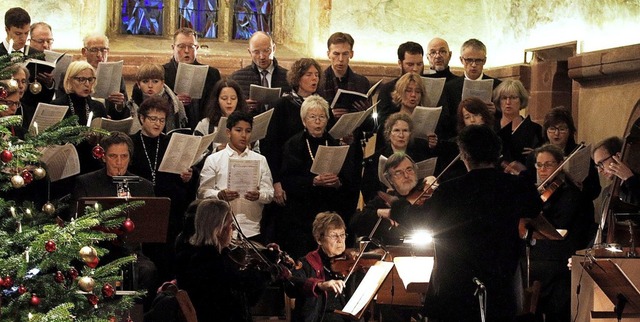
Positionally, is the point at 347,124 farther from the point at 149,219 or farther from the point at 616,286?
the point at 616,286

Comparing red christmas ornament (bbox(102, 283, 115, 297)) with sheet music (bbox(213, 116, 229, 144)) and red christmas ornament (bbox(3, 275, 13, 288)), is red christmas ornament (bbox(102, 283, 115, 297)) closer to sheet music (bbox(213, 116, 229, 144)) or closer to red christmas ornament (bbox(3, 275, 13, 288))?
red christmas ornament (bbox(3, 275, 13, 288))

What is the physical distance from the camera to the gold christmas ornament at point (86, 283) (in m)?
5.61

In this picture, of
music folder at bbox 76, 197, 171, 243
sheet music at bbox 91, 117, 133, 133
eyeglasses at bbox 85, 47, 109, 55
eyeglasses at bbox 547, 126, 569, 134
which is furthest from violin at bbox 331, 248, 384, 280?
eyeglasses at bbox 85, 47, 109, 55

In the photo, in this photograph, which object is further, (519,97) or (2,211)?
(519,97)

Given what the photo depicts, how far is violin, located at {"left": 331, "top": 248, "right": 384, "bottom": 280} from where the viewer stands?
7441 millimetres

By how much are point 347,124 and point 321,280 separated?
6.18 ft

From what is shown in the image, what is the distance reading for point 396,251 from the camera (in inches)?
288

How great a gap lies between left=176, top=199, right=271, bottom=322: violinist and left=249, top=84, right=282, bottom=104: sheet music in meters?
2.76

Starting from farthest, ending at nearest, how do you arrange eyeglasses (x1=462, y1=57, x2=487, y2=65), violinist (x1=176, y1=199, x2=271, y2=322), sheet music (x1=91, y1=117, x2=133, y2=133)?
1. eyeglasses (x1=462, y1=57, x2=487, y2=65)
2. sheet music (x1=91, y1=117, x2=133, y2=133)
3. violinist (x1=176, y1=199, x2=271, y2=322)

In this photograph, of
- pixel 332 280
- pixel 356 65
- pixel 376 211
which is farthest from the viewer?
pixel 356 65

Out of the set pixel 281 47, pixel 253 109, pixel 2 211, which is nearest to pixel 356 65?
pixel 281 47

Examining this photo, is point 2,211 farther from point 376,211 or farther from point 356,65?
point 356,65

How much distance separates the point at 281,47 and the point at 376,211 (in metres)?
4.66

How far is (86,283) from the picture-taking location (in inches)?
221
